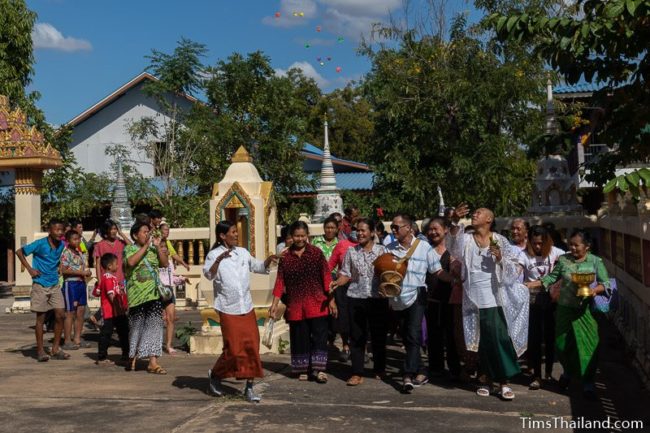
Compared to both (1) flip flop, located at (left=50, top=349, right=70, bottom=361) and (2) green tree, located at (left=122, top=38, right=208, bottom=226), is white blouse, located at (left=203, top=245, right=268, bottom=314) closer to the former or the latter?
(1) flip flop, located at (left=50, top=349, right=70, bottom=361)

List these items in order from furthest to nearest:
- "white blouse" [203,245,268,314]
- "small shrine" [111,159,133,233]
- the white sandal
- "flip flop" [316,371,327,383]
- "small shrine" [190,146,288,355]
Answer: "small shrine" [111,159,133,233], "small shrine" [190,146,288,355], "flip flop" [316,371,327,383], "white blouse" [203,245,268,314], the white sandal

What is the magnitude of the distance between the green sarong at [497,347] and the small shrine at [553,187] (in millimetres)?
8136

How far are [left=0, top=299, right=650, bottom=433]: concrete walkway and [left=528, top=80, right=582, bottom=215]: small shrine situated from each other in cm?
641

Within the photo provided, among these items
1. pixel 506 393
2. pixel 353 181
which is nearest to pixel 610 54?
pixel 506 393

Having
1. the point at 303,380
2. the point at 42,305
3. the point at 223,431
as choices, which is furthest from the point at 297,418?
the point at 42,305

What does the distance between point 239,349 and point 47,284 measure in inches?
148

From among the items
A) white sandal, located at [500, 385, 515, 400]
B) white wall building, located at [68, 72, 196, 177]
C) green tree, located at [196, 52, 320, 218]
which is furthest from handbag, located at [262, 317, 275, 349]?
white wall building, located at [68, 72, 196, 177]

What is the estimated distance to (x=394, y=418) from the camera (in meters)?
6.71

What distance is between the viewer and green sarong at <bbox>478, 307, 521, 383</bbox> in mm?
7354

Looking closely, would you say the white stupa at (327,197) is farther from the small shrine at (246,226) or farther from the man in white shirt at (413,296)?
the man in white shirt at (413,296)

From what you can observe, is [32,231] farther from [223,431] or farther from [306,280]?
[223,431]

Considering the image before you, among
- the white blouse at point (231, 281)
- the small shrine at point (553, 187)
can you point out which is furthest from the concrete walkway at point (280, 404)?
the small shrine at point (553, 187)

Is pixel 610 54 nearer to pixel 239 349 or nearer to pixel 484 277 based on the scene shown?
pixel 484 277

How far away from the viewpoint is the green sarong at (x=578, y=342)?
7.48 metres
